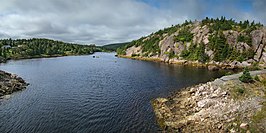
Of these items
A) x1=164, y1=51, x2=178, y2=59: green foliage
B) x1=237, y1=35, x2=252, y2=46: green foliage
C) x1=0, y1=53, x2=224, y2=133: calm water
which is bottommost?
x1=0, y1=53, x2=224, y2=133: calm water

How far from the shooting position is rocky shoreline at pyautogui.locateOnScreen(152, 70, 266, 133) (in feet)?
77.1

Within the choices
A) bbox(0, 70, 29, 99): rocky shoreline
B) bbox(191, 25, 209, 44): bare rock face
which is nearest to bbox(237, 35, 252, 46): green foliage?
bbox(191, 25, 209, 44): bare rock face

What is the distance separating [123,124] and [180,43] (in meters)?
106

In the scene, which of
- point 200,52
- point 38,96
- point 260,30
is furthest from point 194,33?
point 38,96

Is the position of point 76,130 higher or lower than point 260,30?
lower

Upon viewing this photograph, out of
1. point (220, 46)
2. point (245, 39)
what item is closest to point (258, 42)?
point (245, 39)

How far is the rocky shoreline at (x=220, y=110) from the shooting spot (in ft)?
77.1

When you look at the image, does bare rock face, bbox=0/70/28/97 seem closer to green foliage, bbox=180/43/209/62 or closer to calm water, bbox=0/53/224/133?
calm water, bbox=0/53/224/133

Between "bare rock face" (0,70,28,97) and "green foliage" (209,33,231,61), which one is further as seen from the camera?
"green foliage" (209,33,231,61)

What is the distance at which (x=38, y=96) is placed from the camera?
4209 cm

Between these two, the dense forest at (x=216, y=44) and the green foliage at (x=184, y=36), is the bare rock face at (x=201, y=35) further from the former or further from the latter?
the green foliage at (x=184, y=36)

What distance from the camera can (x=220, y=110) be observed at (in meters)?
27.4

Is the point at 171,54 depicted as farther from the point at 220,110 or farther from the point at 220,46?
the point at 220,110

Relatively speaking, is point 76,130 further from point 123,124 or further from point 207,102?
point 207,102
